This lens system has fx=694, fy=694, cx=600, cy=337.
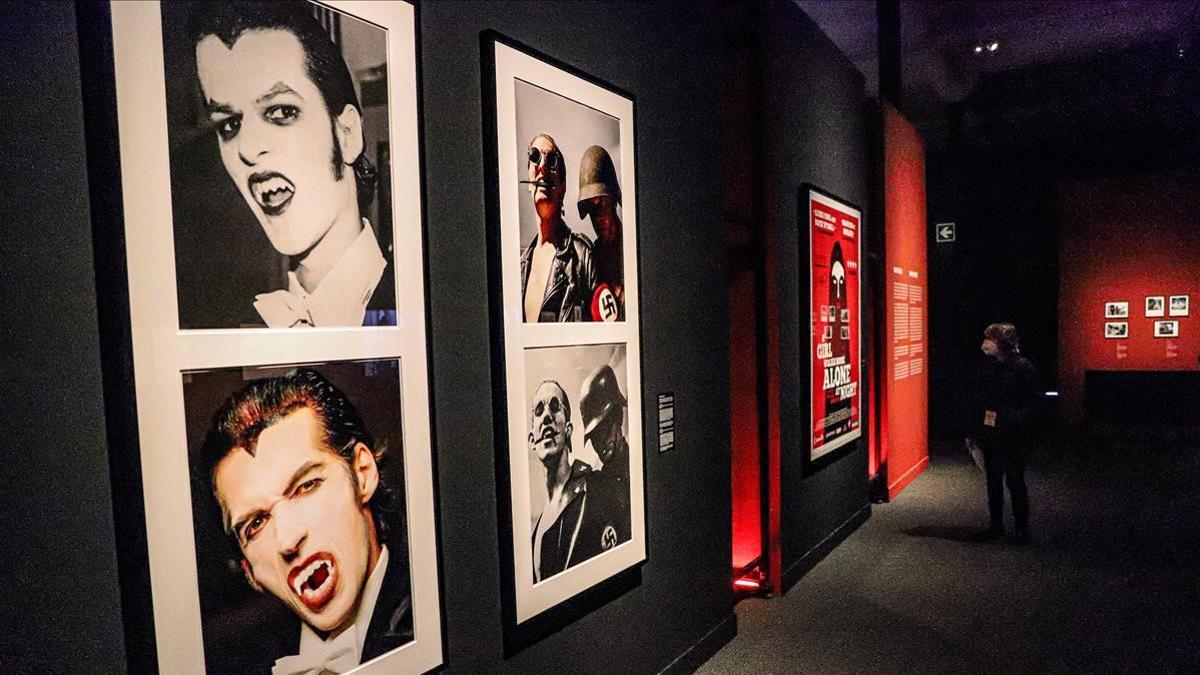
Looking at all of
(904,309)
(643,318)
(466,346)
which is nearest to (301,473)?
(466,346)

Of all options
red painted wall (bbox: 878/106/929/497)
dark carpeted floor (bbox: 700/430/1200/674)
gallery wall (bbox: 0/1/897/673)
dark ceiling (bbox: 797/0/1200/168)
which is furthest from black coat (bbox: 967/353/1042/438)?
dark ceiling (bbox: 797/0/1200/168)

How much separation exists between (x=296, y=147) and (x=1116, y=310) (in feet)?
45.0

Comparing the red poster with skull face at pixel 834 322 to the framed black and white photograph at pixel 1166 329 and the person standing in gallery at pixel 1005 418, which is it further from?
the framed black and white photograph at pixel 1166 329

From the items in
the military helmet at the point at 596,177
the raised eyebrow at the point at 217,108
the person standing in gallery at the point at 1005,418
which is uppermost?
the military helmet at the point at 596,177

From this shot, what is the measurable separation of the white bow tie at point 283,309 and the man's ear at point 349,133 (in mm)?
403

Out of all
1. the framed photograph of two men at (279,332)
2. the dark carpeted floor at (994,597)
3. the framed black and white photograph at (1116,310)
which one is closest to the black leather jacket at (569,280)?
the framed photograph of two men at (279,332)

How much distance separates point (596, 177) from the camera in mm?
2809

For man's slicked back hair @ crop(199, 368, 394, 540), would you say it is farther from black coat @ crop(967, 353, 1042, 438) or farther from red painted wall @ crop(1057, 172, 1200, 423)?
red painted wall @ crop(1057, 172, 1200, 423)

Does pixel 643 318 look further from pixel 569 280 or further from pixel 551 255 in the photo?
pixel 551 255

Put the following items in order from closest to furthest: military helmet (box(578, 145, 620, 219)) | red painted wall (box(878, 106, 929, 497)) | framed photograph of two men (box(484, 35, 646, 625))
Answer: framed photograph of two men (box(484, 35, 646, 625)) < military helmet (box(578, 145, 620, 219)) < red painted wall (box(878, 106, 929, 497))

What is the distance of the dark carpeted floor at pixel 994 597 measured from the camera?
3725mm

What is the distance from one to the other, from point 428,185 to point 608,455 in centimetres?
134

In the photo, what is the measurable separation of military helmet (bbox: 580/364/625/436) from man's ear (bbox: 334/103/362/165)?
127cm

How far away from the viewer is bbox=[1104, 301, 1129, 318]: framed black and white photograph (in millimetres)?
11600
